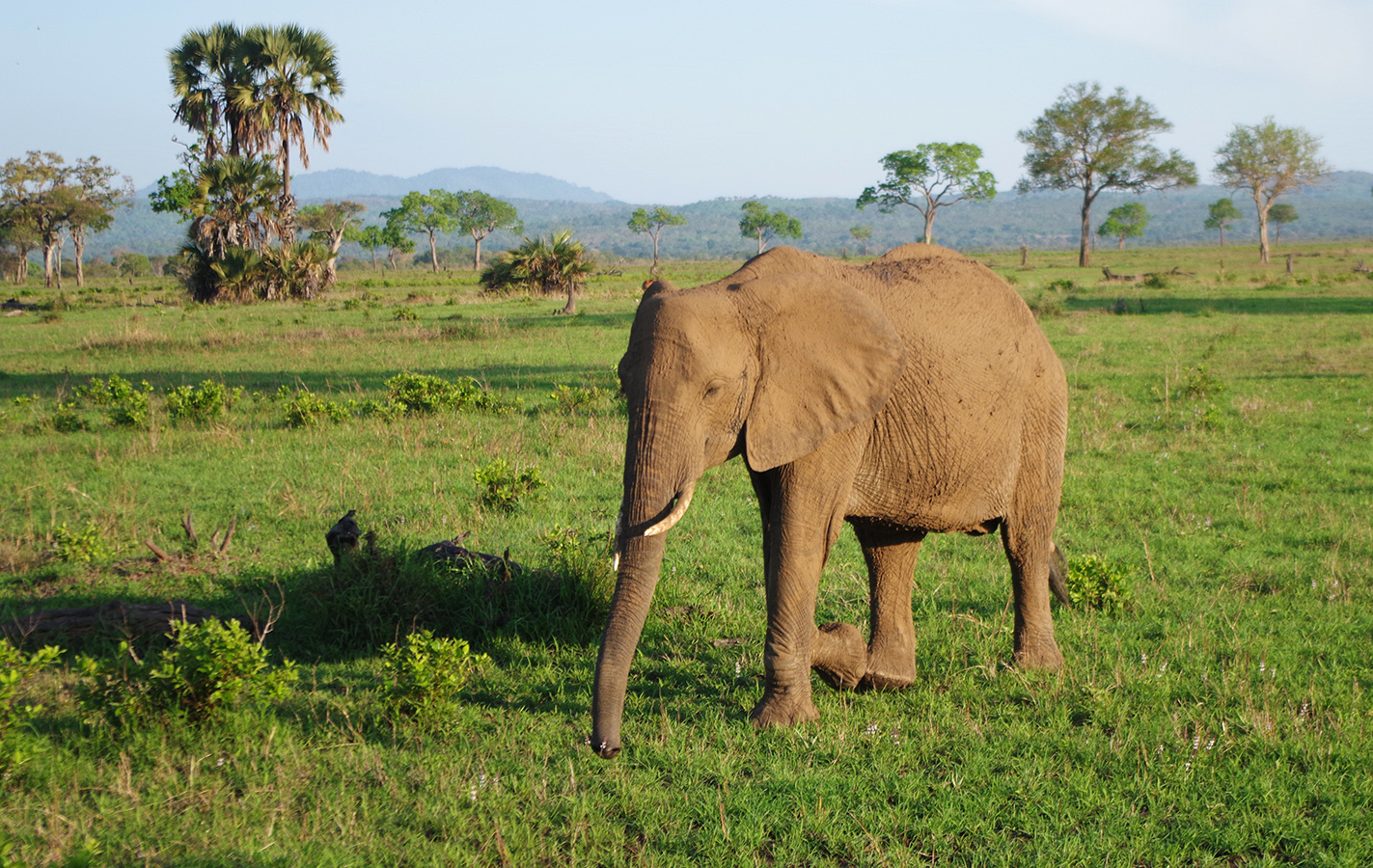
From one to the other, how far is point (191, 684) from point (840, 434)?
3397 millimetres

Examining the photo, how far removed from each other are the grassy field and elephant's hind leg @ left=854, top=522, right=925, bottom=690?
0.53ft

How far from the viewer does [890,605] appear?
5.23 m

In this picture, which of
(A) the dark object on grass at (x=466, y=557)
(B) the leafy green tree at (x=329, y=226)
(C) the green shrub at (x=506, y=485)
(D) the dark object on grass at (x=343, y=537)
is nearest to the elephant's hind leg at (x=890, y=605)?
(A) the dark object on grass at (x=466, y=557)

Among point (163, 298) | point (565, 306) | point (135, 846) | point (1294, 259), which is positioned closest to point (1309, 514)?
point (135, 846)

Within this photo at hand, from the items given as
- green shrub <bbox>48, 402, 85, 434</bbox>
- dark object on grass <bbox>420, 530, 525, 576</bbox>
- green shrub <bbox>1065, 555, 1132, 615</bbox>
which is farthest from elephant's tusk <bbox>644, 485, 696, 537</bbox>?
green shrub <bbox>48, 402, 85, 434</bbox>

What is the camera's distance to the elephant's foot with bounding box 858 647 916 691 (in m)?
5.11

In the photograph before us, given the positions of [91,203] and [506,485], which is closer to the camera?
[506,485]

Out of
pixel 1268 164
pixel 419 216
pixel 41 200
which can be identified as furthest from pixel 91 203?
pixel 1268 164

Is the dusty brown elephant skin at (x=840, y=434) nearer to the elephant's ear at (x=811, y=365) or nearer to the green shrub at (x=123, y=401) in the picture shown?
the elephant's ear at (x=811, y=365)

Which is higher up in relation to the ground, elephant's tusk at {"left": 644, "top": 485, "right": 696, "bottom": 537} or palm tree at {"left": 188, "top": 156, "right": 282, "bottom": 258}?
palm tree at {"left": 188, "top": 156, "right": 282, "bottom": 258}

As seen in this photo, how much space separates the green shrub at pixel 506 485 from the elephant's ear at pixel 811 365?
17.3 ft

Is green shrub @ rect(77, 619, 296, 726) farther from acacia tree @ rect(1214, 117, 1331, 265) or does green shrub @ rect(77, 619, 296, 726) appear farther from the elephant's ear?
acacia tree @ rect(1214, 117, 1331, 265)

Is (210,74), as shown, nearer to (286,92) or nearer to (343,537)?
(286,92)

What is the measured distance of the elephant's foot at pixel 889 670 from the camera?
5109mm
